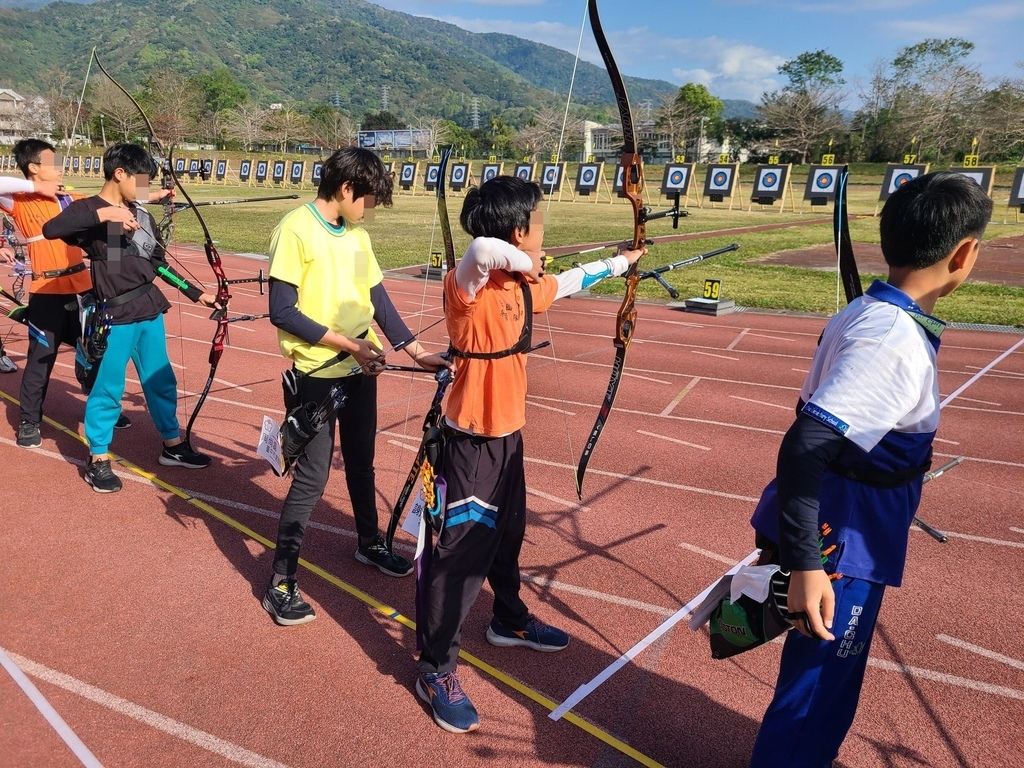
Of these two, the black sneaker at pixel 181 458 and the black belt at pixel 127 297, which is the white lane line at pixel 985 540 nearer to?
the black sneaker at pixel 181 458

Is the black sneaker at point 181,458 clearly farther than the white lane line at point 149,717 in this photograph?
Yes

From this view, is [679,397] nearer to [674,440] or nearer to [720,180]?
[674,440]

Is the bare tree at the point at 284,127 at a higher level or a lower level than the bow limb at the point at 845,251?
higher

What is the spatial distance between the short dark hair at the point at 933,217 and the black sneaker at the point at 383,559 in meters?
2.83

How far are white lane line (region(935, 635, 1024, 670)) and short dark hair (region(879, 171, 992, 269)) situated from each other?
235 centimetres

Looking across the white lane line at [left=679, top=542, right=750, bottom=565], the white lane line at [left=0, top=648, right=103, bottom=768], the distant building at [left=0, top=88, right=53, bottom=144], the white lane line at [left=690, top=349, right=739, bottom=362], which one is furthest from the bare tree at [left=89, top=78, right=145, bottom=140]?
the distant building at [left=0, top=88, right=53, bottom=144]

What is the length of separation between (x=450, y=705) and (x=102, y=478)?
10.6ft

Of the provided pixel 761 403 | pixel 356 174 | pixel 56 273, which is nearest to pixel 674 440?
pixel 761 403

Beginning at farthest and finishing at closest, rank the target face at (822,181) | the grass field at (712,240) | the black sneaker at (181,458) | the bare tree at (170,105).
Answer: the bare tree at (170,105), the target face at (822,181), the grass field at (712,240), the black sneaker at (181,458)

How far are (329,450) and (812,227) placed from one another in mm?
24481

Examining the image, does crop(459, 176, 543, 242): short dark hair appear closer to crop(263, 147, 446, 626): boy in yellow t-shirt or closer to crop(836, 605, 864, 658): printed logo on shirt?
crop(263, 147, 446, 626): boy in yellow t-shirt

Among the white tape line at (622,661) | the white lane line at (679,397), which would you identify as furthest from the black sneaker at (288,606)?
the white lane line at (679,397)

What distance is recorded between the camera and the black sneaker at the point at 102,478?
4.61m

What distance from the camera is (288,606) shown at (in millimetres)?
3268
